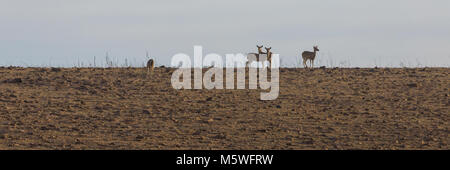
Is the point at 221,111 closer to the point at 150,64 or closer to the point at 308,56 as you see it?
the point at 150,64

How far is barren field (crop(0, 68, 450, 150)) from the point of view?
20.6 m

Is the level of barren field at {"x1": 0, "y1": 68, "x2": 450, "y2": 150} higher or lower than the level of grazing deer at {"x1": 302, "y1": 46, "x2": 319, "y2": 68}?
lower

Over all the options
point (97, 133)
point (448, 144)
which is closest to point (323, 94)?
point (448, 144)

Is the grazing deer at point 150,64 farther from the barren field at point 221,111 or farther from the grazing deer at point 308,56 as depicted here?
the grazing deer at point 308,56

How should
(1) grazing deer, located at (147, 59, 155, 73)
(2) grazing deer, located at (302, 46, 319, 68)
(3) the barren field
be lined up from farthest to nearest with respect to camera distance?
(2) grazing deer, located at (302, 46, 319, 68) < (1) grazing deer, located at (147, 59, 155, 73) < (3) the barren field

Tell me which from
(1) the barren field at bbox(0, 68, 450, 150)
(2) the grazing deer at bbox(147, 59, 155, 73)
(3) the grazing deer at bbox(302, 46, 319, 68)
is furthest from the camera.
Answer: (3) the grazing deer at bbox(302, 46, 319, 68)

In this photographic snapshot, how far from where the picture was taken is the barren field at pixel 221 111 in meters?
20.6

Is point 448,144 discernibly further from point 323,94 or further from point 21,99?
point 21,99

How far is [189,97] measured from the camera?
83.4ft

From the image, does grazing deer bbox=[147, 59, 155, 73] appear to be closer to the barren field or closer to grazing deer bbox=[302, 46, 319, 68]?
the barren field

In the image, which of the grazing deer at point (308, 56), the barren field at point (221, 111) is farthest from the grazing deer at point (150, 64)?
the grazing deer at point (308, 56)

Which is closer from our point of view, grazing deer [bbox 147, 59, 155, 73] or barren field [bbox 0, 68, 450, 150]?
barren field [bbox 0, 68, 450, 150]

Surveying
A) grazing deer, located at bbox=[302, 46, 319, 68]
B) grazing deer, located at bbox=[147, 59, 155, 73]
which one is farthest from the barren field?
grazing deer, located at bbox=[302, 46, 319, 68]
